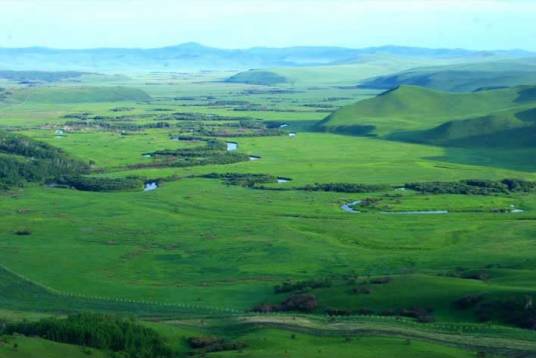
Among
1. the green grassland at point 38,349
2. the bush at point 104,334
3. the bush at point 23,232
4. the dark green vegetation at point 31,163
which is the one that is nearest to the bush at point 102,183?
the dark green vegetation at point 31,163

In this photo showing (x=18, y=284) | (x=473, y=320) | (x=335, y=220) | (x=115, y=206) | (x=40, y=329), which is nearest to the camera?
(x=40, y=329)

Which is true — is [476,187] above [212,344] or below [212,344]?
below

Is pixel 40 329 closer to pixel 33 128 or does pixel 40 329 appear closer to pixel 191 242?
pixel 191 242

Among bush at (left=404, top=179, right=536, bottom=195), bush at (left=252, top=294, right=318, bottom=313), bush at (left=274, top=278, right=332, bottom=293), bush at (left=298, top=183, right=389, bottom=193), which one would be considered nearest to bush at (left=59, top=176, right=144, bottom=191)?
bush at (left=298, top=183, right=389, bottom=193)

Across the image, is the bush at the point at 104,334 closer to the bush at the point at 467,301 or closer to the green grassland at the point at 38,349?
the green grassland at the point at 38,349

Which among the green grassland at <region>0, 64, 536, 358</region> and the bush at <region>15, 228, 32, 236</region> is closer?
the green grassland at <region>0, 64, 536, 358</region>

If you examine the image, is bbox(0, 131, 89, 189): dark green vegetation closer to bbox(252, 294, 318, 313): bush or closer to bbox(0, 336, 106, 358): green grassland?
bbox(252, 294, 318, 313): bush

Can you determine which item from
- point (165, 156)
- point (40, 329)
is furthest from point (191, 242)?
point (165, 156)

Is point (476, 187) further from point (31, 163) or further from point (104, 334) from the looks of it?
point (104, 334)

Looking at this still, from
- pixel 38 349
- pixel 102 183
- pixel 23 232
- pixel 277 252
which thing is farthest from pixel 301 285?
pixel 102 183

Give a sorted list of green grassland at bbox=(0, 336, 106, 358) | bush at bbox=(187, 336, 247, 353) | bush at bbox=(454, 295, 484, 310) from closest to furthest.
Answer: green grassland at bbox=(0, 336, 106, 358)
bush at bbox=(187, 336, 247, 353)
bush at bbox=(454, 295, 484, 310)

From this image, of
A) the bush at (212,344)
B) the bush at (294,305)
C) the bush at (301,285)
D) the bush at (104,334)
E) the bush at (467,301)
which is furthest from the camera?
the bush at (301,285)
